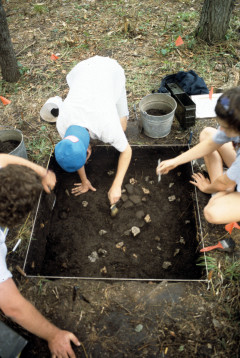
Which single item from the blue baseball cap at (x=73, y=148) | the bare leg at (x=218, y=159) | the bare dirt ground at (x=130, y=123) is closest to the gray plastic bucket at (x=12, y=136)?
the bare dirt ground at (x=130, y=123)

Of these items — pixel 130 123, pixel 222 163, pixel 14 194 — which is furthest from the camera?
pixel 130 123

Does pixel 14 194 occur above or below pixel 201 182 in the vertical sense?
above

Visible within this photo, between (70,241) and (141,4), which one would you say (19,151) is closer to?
(70,241)

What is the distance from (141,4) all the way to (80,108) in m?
4.31

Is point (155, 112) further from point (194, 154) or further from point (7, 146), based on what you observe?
point (7, 146)

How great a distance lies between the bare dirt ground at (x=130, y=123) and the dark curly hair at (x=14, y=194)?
780mm

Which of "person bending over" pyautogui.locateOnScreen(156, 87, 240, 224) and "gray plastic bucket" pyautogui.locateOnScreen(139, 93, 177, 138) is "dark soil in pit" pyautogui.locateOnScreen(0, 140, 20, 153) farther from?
"person bending over" pyautogui.locateOnScreen(156, 87, 240, 224)

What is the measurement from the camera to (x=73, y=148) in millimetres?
1791

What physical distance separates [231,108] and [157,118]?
1079 millimetres

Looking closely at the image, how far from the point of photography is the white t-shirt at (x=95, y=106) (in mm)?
1956

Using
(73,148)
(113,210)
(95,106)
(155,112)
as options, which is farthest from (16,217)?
(155,112)

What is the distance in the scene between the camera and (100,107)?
196 cm

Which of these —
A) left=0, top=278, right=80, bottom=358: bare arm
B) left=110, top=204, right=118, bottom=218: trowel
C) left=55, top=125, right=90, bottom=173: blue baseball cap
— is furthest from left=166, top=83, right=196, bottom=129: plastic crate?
left=0, top=278, right=80, bottom=358: bare arm

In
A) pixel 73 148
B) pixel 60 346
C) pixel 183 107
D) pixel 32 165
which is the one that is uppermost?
pixel 73 148
